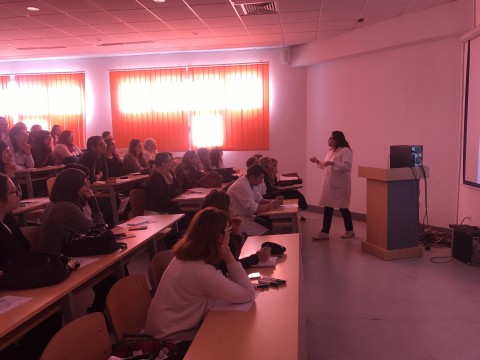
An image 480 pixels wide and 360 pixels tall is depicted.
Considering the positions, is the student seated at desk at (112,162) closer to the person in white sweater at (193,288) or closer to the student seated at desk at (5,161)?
the student seated at desk at (5,161)

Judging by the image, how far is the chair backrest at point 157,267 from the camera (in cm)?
275

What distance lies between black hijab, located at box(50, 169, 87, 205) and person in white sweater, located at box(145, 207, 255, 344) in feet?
4.76

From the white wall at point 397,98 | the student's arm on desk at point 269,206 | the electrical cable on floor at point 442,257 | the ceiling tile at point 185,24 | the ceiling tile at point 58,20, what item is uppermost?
the ceiling tile at point 185,24

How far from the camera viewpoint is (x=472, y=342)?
10.9ft

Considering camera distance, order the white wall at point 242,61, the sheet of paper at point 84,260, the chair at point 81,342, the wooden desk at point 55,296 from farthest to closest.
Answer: the white wall at point 242,61 → the sheet of paper at point 84,260 → the wooden desk at point 55,296 → the chair at point 81,342

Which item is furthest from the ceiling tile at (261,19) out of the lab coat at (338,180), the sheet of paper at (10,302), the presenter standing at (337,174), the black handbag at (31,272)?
the sheet of paper at (10,302)

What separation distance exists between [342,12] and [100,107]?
628 cm

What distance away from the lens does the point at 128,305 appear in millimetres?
2334

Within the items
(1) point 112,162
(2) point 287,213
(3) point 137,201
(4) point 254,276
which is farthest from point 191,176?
(4) point 254,276

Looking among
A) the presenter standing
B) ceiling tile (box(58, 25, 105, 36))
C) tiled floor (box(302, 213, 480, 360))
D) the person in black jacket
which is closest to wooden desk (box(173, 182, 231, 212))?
the person in black jacket

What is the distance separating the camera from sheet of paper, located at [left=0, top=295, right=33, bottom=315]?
219 centimetres

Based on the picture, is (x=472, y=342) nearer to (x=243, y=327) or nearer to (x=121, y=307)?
(x=243, y=327)

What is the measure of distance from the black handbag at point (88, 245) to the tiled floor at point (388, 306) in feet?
3.97

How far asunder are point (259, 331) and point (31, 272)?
139cm
